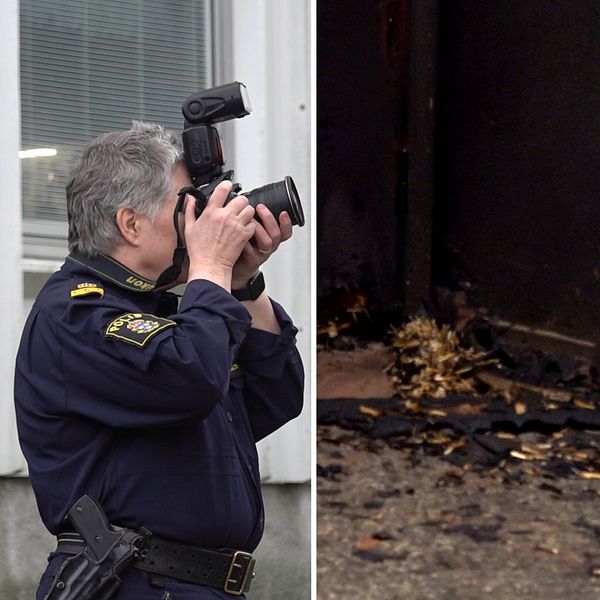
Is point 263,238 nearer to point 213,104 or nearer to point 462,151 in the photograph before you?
point 213,104

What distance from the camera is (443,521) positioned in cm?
317

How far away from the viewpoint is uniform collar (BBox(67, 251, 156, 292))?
1855mm

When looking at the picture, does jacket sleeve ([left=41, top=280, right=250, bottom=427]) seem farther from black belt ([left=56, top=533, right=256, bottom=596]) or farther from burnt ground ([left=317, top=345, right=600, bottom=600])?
burnt ground ([left=317, top=345, right=600, bottom=600])

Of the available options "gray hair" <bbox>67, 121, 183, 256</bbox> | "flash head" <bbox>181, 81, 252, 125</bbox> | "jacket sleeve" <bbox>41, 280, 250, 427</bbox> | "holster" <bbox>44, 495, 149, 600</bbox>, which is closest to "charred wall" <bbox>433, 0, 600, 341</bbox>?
"flash head" <bbox>181, 81, 252, 125</bbox>

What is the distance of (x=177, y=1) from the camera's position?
136 inches

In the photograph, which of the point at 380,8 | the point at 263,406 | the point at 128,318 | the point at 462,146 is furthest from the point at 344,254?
the point at 128,318

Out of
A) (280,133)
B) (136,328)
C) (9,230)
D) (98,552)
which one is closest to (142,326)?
(136,328)

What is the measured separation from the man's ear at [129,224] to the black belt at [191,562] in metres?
0.47

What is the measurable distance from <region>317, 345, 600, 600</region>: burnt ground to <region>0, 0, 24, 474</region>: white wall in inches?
32.2

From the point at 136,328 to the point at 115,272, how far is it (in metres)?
0.19

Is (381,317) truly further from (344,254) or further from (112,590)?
(112,590)

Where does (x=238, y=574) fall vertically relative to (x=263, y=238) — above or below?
below

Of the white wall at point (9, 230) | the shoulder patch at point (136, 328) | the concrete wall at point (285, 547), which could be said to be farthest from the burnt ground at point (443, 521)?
the shoulder patch at point (136, 328)

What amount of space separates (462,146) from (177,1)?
1122 millimetres
